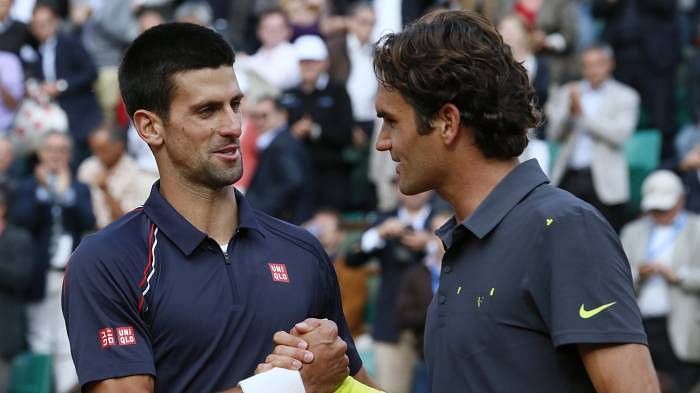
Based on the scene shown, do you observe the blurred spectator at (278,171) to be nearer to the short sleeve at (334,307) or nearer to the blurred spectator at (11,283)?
the blurred spectator at (11,283)

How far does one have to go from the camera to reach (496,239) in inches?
146

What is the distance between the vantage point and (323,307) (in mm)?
4363

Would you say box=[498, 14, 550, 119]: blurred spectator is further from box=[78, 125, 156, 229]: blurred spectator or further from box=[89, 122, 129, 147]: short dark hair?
box=[89, 122, 129, 147]: short dark hair

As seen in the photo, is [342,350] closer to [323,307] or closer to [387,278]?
[323,307]

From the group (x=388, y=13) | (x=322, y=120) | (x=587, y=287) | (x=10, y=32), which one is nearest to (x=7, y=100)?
(x=10, y=32)

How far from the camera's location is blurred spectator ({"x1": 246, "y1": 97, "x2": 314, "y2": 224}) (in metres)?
12.0

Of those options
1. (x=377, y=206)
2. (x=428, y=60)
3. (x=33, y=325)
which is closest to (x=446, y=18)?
(x=428, y=60)

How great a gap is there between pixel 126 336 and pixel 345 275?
23.8 ft

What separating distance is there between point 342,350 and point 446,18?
3.30ft

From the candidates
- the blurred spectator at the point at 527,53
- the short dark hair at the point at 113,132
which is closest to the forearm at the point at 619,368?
the blurred spectator at the point at 527,53

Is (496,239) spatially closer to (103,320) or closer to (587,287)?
(587,287)

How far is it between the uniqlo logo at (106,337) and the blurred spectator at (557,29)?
33.1 ft

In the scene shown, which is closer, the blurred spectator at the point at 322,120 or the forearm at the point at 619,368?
the forearm at the point at 619,368

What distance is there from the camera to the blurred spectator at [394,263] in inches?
414
